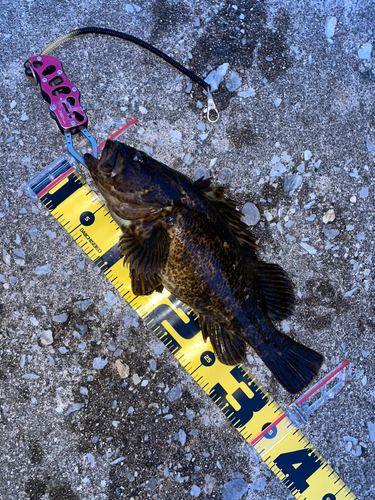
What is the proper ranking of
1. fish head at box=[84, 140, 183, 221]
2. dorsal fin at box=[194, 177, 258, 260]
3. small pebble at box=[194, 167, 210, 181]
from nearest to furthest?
fish head at box=[84, 140, 183, 221]
dorsal fin at box=[194, 177, 258, 260]
small pebble at box=[194, 167, 210, 181]

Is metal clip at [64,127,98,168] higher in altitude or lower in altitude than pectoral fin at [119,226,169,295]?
higher

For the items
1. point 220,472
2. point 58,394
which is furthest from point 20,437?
point 220,472

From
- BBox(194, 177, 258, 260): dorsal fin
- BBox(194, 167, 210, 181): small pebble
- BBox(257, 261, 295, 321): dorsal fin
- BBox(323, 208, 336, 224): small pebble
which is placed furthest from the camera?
BBox(323, 208, 336, 224): small pebble

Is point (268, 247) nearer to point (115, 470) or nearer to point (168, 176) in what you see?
point (168, 176)

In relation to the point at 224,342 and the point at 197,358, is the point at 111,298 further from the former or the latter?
the point at 224,342

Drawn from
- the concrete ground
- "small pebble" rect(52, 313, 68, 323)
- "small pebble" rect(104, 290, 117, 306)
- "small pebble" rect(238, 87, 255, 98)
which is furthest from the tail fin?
"small pebble" rect(238, 87, 255, 98)

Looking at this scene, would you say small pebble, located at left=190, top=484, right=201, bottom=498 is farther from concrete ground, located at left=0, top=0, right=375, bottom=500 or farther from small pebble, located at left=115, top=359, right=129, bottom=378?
small pebble, located at left=115, top=359, right=129, bottom=378

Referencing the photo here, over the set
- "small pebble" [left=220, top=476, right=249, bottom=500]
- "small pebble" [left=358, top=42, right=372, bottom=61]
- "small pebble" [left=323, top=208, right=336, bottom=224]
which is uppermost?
"small pebble" [left=358, top=42, right=372, bottom=61]
